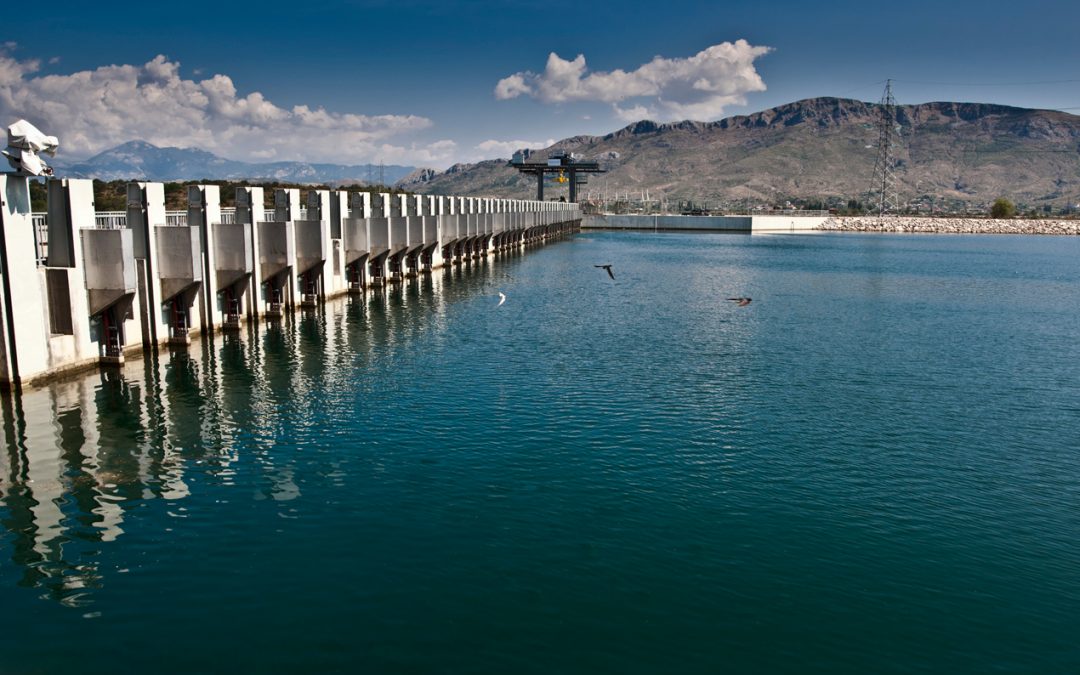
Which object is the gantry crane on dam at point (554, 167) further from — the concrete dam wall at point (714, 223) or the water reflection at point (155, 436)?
the water reflection at point (155, 436)

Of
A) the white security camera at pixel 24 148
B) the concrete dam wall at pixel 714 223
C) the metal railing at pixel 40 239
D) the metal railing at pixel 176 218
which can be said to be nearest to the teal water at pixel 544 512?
the metal railing at pixel 40 239

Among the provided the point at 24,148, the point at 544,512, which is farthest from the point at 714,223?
the point at 544,512

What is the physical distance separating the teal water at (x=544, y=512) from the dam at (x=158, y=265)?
1.79 metres

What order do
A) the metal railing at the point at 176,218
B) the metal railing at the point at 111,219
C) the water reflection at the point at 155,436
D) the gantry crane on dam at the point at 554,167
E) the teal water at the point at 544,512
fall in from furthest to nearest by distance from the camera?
the gantry crane on dam at the point at 554,167 → the metal railing at the point at 176,218 → the metal railing at the point at 111,219 → the water reflection at the point at 155,436 → the teal water at the point at 544,512

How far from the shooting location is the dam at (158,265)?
86.1ft

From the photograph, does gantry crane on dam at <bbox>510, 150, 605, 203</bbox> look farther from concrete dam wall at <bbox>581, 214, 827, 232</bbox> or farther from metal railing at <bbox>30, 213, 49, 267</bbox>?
metal railing at <bbox>30, 213, 49, 267</bbox>

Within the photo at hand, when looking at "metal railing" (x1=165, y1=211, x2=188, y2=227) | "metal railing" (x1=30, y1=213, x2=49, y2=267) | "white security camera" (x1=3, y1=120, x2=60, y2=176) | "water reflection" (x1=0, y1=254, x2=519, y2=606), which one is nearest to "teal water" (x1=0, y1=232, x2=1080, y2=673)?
"water reflection" (x1=0, y1=254, x2=519, y2=606)

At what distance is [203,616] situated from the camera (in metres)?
12.9

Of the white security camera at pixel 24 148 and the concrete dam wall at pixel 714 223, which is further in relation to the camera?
the concrete dam wall at pixel 714 223

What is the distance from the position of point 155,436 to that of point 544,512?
41.7ft

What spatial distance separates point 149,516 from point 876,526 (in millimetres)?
15972

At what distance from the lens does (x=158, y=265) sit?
1315 inches

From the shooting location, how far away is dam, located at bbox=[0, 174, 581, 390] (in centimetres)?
2625

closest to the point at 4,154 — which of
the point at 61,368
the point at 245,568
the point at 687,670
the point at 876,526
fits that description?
the point at 61,368
